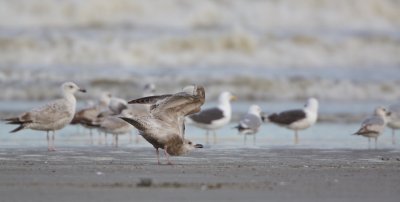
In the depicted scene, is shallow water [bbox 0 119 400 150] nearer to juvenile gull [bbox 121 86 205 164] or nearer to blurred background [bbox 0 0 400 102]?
juvenile gull [bbox 121 86 205 164]

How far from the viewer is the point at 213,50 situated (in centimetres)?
3178

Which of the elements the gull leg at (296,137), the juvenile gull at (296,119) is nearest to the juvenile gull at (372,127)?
the gull leg at (296,137)

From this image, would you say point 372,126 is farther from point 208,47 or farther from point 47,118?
point 208,47

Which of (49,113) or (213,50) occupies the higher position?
(213,50)

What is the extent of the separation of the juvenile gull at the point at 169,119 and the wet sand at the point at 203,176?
25cm

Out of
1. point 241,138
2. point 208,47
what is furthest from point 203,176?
point 208,47

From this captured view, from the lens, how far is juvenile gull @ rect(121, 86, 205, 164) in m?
9.55

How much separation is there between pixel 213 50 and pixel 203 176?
23414 millimetres

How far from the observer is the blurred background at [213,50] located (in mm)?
23516

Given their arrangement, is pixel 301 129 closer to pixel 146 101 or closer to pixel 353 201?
pixel 146 101

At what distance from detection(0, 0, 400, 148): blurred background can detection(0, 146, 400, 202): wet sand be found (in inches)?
265

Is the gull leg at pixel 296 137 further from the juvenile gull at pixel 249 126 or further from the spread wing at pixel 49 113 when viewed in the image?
the spread wing at pixel 49 113

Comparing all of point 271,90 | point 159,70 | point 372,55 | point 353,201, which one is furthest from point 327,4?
point 353,201

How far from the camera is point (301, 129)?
14.9 m
